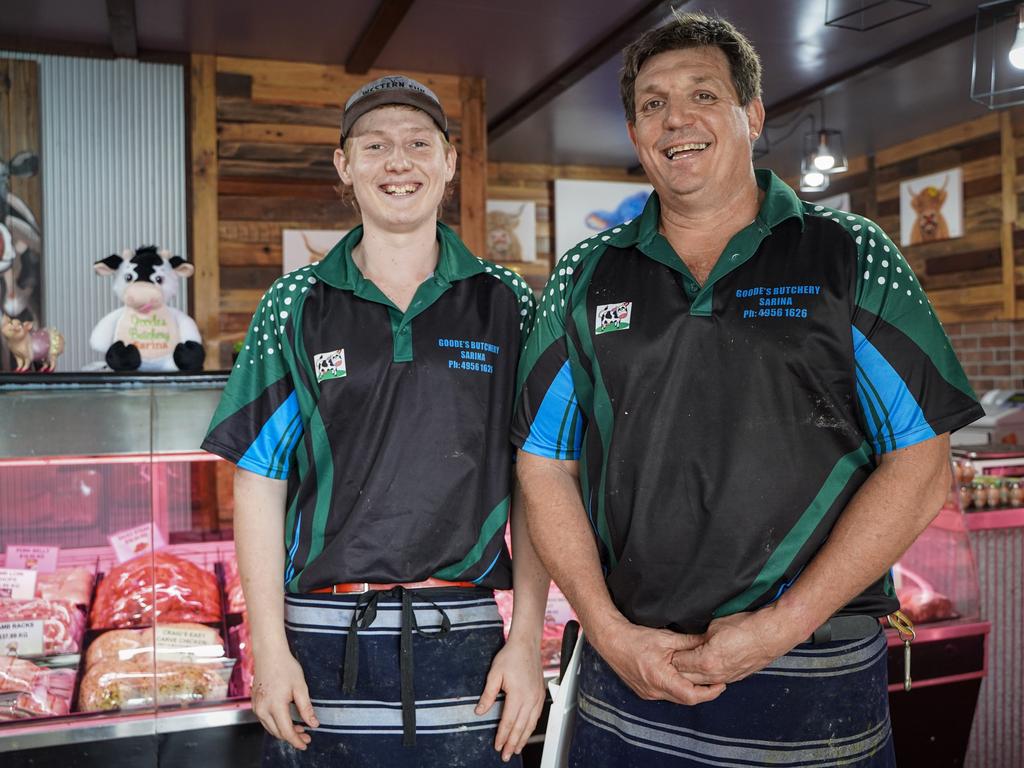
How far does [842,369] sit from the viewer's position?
51.1 inches

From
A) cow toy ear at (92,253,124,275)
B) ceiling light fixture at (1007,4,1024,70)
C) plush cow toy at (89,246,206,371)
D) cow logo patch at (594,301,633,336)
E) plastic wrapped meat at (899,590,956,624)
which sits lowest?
plastic wrapped meat at (899,590,956,624)

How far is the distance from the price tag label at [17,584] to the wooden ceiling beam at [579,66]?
324cm

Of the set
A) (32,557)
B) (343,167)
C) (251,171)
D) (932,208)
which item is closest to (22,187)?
(251,171)

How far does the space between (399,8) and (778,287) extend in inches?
145

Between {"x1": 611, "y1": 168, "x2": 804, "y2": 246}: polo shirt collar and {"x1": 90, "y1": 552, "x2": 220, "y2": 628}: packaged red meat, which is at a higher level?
{"x1": 611, "y1": 168, "x2": 804, "y2": 246}: polo shirt collar

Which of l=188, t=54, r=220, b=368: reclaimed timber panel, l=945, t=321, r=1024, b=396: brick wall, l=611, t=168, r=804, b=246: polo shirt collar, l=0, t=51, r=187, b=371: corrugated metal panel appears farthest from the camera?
l=945, t=321, r=1024, b=396: brick wall

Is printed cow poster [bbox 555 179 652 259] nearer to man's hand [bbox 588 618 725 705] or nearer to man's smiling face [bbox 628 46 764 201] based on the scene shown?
man's smiling face [bbox 628 46 764 201]

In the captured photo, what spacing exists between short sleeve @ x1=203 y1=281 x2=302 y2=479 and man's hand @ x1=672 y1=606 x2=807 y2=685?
76cm

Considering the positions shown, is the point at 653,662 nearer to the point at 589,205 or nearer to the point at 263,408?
the point at 263,408

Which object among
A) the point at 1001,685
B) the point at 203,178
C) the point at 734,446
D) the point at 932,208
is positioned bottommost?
the point at 1001,685

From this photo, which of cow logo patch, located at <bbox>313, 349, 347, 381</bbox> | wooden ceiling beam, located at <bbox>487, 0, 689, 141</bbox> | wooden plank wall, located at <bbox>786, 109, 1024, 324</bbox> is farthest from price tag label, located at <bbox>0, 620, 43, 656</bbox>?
wooden plank wall, located at <bbox>786, 109, 1024, 324</bbox>

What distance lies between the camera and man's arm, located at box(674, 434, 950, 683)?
1.28m

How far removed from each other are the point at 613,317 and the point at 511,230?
701cm

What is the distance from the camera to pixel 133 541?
88.4 inches
